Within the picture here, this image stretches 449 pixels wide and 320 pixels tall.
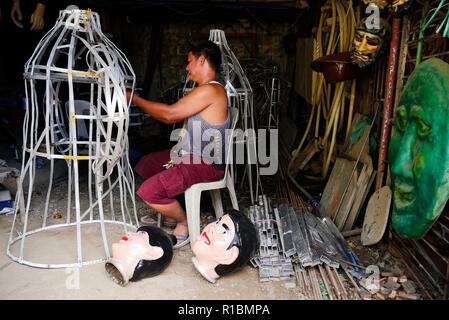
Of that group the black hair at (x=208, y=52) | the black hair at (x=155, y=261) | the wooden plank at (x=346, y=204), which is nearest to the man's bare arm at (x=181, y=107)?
the black hair at (x=208, y=52)

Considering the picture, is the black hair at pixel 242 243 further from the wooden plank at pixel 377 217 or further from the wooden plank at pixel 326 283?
the wooden plank at pixel 377 217

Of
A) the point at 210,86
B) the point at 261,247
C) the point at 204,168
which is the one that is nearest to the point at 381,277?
the point at 261,247

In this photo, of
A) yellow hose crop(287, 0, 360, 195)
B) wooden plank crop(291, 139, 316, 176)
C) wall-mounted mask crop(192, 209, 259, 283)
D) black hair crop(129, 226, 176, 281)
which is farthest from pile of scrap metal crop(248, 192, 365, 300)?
wooden plank crop(291, 139, 316, 176)

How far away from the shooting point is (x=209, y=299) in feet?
7.53

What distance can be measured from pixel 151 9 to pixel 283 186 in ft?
13.6

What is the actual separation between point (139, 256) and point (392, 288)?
5.35 ft

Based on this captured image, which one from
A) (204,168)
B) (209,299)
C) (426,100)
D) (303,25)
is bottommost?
(209,299)

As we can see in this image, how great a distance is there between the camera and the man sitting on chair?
2770mm

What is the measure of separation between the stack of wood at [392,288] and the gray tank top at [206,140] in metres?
1.37

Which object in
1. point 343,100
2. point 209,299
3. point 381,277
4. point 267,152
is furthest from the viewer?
point 267,152

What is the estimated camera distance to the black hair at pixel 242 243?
2.39m

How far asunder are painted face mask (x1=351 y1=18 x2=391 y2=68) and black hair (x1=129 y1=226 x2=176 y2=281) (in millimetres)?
2139

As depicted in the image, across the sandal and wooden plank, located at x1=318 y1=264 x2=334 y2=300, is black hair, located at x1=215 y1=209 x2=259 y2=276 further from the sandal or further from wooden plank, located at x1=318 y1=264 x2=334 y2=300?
the sandal

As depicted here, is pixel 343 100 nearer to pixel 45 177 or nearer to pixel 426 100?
pixel 426 100
